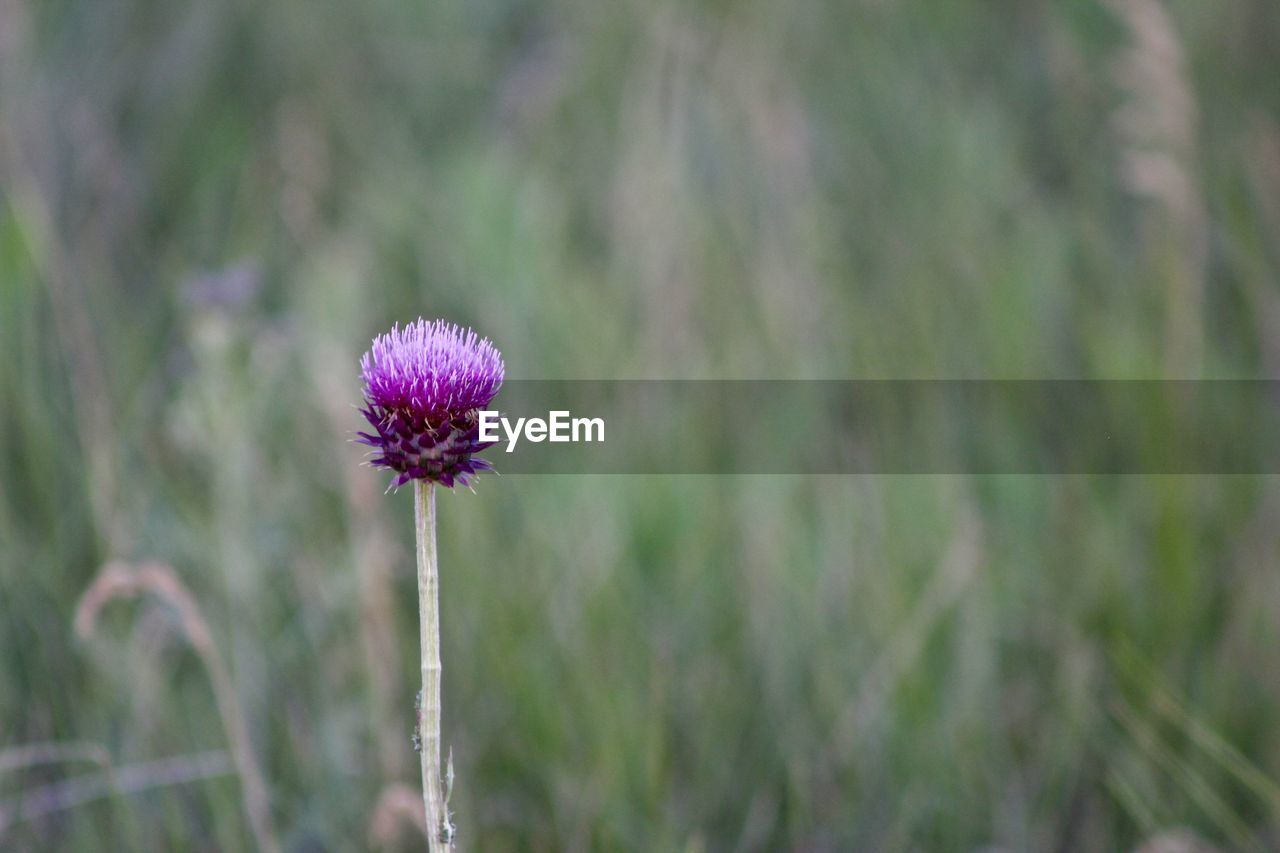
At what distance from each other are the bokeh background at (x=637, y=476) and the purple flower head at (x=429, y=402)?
0.57 m

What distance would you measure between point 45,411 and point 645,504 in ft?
3.25

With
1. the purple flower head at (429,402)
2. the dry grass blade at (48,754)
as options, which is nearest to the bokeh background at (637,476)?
the dry grass blade at (48,754)

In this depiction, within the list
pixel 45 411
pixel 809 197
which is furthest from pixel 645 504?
pixel 809 197

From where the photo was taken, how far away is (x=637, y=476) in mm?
1987

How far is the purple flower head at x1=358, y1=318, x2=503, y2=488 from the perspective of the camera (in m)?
0.78

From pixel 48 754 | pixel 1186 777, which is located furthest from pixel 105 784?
pixel 1186 777

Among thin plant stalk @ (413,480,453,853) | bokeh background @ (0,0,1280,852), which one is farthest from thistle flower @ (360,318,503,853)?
bokeh background @ (0,0,1280,852)

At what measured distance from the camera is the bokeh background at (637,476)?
1.51 m

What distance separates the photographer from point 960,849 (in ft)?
4.77

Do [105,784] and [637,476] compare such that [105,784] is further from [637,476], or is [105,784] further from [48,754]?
[637,476]

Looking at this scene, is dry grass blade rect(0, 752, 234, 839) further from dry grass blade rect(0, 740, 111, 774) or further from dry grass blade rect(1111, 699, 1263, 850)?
dry grass blade rect(1111, 699, 1263, 850)

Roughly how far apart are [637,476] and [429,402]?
1.21 m

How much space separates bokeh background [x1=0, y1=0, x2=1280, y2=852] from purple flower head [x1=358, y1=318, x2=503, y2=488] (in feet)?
1.87

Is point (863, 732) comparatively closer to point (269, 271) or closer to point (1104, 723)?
point (1104, 723)
